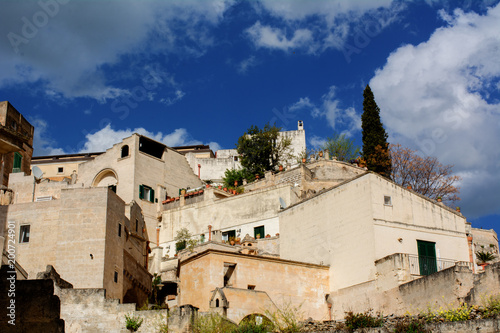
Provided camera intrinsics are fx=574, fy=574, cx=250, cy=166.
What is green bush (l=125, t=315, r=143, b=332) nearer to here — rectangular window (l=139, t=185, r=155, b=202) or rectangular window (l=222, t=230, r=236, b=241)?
rectangular window (l=222, t=230, r=236, b=241)

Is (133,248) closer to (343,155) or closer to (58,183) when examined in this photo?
(58,183)

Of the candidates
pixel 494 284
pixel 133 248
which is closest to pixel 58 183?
pixel 133 248

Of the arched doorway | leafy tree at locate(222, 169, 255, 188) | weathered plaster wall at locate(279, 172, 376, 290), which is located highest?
leafy tree at locate(222, 169, 255, 188)

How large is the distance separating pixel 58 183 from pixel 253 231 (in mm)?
15750

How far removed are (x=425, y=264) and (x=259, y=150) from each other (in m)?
30.5

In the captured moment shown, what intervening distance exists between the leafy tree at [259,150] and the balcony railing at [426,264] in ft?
92.7

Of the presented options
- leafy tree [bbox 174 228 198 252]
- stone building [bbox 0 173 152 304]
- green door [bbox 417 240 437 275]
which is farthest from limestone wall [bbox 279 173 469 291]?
leafy tree [bbox 174 228 198 252]

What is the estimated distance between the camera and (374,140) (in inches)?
1960

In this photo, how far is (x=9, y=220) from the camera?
3425cm

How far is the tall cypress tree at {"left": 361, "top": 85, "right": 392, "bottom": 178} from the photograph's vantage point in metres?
48.5

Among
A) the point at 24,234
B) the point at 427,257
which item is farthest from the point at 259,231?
the point at 24,234

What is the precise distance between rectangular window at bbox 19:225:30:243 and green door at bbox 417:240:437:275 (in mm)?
21940

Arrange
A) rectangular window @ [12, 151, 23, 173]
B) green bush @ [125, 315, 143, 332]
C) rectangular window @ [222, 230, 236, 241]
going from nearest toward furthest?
1. green bush @ [125, 315, 143, 332]
2. rectangular window @ [222, 230, 236, 241]
3. rectangular window @ [12, 151, 23, 173]

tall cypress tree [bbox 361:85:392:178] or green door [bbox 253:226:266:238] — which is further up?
tall cypress tree [bbox 361:85:392:178]
